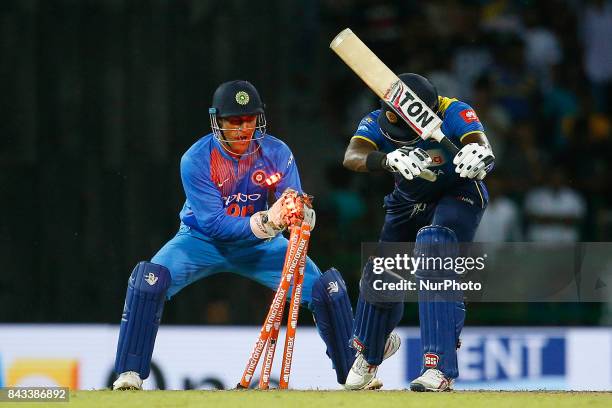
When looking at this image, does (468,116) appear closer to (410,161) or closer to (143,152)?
(410,161)

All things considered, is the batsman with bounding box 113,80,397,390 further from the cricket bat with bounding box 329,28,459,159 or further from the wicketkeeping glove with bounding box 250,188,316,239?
the cricket bat with bounding box 329,28,459,159

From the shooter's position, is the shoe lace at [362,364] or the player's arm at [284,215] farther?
the shoe lace at [362,364]

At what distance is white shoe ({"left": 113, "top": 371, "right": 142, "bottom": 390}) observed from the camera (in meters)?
4.77

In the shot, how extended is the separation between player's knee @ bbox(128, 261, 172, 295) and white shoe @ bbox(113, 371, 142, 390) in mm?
324

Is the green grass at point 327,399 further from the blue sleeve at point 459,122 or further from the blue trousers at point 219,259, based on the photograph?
the blue sleeve at point 459,122

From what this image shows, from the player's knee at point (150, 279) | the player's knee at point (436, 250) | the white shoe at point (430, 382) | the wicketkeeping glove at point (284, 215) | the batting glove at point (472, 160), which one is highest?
the batting glove at point (472, 160)

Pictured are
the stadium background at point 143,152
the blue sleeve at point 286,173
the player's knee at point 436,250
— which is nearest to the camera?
the player's knee at point 436,250

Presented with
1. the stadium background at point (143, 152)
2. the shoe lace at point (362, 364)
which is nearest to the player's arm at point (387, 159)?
the shoe lace at point (362, 364)

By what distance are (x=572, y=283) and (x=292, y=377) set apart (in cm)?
156

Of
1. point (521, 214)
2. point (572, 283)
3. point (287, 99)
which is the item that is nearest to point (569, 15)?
point (521, 214)

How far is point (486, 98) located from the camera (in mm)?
7809

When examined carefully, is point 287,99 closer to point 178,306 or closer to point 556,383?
point 178,306

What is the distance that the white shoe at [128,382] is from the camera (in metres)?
4.77

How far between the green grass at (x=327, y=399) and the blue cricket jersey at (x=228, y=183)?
70 centimetres
